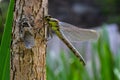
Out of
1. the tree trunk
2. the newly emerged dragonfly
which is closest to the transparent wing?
the newly emerged dragonfly

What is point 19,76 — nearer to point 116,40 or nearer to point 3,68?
point 3,68

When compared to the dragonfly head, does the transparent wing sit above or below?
below

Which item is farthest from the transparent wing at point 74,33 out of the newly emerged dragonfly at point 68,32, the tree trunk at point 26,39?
the tree trunk at point 26,39

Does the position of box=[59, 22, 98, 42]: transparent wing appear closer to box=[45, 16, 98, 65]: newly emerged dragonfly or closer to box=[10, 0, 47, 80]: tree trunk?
box=[45, 16, 98, 65]: newly emerged dragonfly

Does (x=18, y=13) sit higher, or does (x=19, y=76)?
(x=18, y=13)

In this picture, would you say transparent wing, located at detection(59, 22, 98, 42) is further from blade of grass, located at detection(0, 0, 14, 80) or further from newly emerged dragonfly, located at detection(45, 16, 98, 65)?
blade of grass, located at detection(0, 0, 14, 80)

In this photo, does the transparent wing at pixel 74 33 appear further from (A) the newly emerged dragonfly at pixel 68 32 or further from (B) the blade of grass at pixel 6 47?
(B) the blade of grass at pixel 6 47

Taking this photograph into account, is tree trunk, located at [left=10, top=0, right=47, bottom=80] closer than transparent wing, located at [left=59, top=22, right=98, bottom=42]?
Yes

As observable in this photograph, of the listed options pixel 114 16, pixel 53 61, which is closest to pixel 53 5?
pixel 114 16
